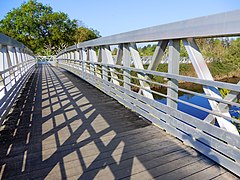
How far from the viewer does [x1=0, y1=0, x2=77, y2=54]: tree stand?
2997cm

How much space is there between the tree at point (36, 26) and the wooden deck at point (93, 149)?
29410mm

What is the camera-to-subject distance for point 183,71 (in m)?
13.5

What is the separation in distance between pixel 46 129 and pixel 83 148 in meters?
0.96

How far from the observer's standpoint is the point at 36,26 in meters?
30.8

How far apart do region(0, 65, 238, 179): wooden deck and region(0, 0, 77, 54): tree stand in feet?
96.5

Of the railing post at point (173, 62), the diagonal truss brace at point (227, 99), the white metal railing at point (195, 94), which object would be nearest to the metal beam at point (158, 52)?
the white metal railing at point (195, 94)

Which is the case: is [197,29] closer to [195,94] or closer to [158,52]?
[195,94]

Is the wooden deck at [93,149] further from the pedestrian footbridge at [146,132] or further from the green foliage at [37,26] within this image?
the green foliage at [37,26]

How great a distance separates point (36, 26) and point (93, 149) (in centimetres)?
3189

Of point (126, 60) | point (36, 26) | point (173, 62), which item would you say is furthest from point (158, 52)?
point (36, 26)

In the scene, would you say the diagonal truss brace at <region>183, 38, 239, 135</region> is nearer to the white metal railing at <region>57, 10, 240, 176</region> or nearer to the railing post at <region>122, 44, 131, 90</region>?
the white metal railing at <region>57, 10, 240, 176</region>

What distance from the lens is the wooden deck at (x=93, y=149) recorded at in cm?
214

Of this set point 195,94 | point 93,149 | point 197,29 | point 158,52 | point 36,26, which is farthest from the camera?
point 36,26

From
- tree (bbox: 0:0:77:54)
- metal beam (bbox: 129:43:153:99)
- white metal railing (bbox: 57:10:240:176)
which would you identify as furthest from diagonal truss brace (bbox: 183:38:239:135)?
tree (bbox: 0:0:77:54)
